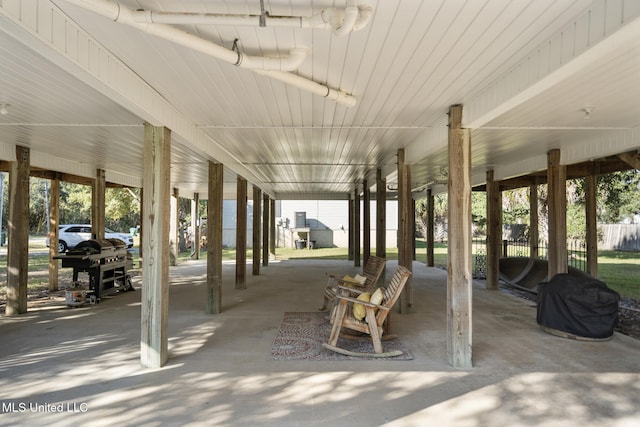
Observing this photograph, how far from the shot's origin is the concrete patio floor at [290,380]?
2.89 m

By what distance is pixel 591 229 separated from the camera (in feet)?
25.4

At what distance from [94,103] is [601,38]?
439cm

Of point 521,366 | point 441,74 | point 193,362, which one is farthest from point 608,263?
point 193,362

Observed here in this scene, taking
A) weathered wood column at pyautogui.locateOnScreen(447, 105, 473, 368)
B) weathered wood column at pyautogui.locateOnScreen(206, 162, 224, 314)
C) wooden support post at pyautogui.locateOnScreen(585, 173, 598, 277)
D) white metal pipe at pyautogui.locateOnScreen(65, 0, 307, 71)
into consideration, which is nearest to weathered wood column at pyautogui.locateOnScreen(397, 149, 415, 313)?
weathered wood column at pyautogui.locateOnScreen(447, 105, 473, 368)

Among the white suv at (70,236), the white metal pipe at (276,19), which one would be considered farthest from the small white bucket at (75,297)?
the white suv at (70,236)

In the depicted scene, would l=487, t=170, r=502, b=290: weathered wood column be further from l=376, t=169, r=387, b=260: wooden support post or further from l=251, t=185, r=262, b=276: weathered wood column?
l=251, t=185, r=262, b=276: weathered wood column

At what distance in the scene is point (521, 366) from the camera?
3.95m

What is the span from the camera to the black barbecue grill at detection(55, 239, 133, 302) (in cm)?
693

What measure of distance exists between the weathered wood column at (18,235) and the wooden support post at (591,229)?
33.2 ft

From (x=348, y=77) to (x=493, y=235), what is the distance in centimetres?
694

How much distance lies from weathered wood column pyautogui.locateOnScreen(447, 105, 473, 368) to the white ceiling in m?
0.44

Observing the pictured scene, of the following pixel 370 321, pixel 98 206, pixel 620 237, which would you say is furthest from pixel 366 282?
pixel 620 237

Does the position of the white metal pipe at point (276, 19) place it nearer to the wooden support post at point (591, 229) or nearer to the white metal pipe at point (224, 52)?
the white metal pipe at point (224, 52)

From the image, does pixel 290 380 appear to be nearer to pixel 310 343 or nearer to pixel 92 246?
pixel 310 343
